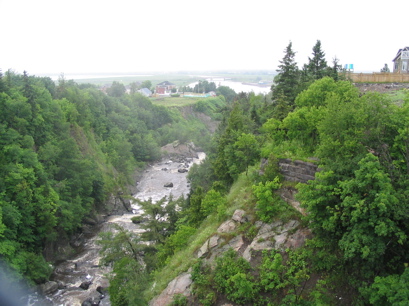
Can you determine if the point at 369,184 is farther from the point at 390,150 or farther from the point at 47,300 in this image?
the point at 47,300

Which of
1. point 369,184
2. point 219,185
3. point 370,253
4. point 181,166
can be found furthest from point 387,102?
point 181,166

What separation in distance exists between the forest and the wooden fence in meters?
4.00

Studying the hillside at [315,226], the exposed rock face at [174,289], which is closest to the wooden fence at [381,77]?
the hillside at [315,226]

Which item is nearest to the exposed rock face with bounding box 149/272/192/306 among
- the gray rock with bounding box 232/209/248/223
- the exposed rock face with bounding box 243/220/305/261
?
the exposed rock face with bounding box 243/220/305/261

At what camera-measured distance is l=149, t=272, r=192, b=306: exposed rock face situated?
55.8 feet

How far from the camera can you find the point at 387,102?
15188mm

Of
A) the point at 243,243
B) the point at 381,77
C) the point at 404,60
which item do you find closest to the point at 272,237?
the point at 243,243

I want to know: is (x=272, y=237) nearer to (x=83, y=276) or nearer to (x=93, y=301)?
(x=93, y=301)

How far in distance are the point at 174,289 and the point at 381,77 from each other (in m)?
27.6

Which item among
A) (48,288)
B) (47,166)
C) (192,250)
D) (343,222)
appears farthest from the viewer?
(47,166)

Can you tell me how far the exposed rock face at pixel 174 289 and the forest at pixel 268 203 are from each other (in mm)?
539

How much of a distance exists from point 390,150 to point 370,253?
5.11 meters

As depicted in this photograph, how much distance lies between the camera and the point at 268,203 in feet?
60.3

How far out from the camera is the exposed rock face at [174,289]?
55.8 feet
